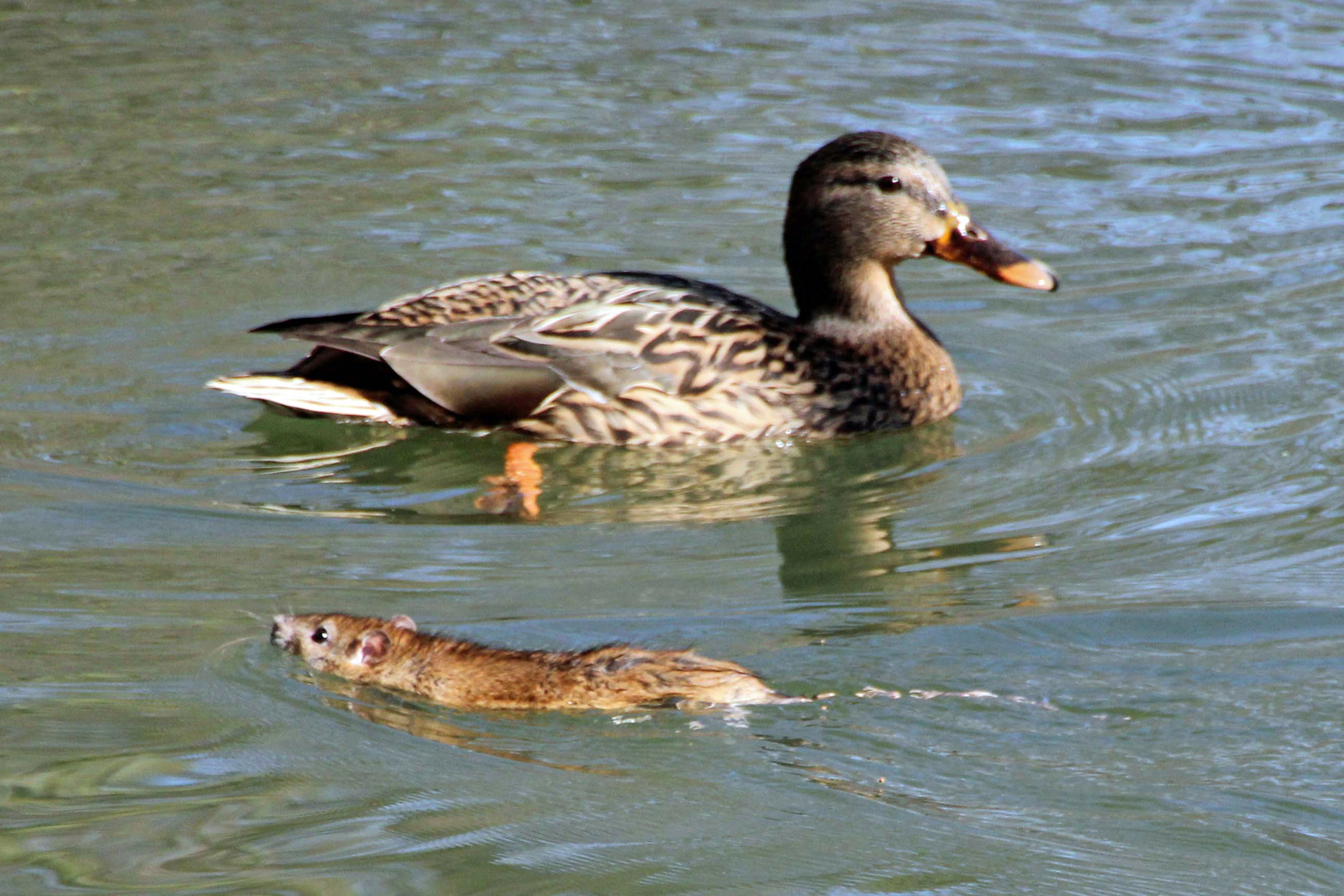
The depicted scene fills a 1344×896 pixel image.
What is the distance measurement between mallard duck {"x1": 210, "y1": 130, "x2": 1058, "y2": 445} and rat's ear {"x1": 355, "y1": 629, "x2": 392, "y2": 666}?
2.62 m

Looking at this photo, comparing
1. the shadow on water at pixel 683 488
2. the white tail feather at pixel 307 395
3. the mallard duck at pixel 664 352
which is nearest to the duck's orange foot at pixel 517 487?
the shadow on water at pixel 683 488

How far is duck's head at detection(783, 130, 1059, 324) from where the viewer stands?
852 cm

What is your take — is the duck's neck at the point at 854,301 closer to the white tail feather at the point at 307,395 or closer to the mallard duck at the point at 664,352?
the mallard duck at the point at 664,352

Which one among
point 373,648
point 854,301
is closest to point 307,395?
point 854,301

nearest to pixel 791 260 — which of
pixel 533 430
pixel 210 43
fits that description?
pixel 533 430

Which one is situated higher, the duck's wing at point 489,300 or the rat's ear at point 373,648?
the duck's wing at point 489,300

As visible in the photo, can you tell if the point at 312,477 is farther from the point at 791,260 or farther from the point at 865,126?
the point at 865,126

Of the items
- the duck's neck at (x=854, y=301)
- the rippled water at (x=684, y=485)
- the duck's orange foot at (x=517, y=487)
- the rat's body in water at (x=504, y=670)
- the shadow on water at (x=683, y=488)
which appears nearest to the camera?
the rippled water at (x=684, y=485)

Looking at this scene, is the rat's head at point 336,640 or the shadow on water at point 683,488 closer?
the rat's head at point 336,640

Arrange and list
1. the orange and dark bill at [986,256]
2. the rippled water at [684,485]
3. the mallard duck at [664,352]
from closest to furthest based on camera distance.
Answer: the rippled water at [684,485]
the mallard duck at [664,352]
the orange and dark bill at [986,256]

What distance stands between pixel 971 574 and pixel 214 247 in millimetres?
5186

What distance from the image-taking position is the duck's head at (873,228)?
852 cm

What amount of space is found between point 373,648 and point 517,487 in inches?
Answer: 84.5

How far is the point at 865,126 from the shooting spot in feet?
39.3
